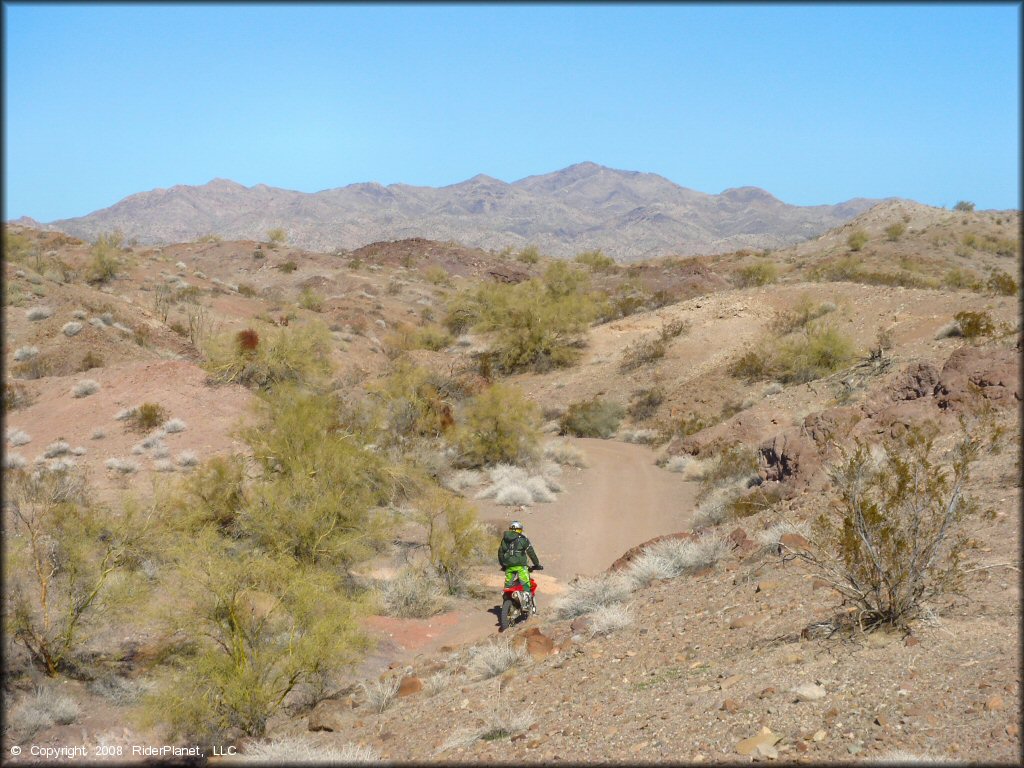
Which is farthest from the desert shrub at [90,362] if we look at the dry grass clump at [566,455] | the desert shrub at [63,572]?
the dry grass clump at [566,455]

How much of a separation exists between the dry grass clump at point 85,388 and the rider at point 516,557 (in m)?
14.5

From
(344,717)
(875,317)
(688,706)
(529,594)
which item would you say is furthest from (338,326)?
(688,706)

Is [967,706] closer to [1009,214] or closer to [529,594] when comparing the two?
[529,594]

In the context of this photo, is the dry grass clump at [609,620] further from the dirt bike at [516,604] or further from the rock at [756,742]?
the rock at [756,742]

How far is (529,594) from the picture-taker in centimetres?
1093

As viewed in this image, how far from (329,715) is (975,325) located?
64.8 feet

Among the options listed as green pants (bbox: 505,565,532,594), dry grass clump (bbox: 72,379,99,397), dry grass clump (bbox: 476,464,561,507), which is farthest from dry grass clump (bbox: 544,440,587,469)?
dry grass clump (bbox: 72,379,99,397)

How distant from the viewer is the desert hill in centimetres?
564

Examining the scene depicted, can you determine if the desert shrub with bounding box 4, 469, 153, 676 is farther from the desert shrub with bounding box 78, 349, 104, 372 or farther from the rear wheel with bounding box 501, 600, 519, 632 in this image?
the desert shrub with bounding box 78, 349, 104, 372

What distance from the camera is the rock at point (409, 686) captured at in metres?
8.30

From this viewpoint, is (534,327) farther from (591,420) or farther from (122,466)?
(122,466)

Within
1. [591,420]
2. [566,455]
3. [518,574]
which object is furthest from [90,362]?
[518,574]

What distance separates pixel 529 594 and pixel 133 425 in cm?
1234

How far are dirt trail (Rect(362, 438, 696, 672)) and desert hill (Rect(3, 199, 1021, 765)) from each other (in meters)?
0.08
